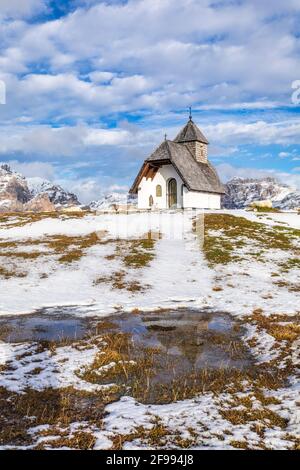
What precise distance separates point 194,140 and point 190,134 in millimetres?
1480

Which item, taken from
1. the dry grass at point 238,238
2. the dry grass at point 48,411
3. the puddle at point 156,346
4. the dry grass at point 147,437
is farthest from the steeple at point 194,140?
the dry grass at point 147,437

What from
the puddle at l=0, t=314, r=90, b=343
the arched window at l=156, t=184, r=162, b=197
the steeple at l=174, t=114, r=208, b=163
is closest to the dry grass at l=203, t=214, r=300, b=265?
the puddle at l=0, t=314, r=90, b=343

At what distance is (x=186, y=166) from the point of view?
51.5 m

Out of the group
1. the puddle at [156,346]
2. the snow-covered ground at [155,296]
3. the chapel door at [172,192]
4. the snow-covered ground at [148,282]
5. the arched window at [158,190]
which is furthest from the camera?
the arched window at [158,190]

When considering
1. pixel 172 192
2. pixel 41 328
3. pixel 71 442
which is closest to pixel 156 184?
pixel 172 192

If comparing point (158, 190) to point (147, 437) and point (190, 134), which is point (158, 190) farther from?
point (147, 437)

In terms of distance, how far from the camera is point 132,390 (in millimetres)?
9352

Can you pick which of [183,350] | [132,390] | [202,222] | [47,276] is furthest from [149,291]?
[202,222]

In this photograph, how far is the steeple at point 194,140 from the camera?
57016 mm

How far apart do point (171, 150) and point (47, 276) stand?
31.4 m

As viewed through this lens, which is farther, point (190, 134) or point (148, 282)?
point (190, 134)

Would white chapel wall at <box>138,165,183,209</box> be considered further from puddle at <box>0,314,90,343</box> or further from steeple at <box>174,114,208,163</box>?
puddle at <box>0,314,90,343</box>

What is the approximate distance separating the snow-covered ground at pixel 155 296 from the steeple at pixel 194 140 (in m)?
18.4

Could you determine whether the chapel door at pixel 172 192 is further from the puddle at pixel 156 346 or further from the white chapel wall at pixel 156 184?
the puddle at pixel 156 346
